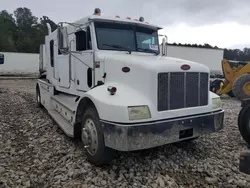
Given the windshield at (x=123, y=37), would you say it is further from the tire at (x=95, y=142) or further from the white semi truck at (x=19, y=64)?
the white semi truck at (x=19, y=64)

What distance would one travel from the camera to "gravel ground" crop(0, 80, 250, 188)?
140 inches

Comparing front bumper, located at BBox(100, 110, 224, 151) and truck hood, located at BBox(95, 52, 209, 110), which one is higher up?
truck hood, located at BBox(95, 52, 209, 110)

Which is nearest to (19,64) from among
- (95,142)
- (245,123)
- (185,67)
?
(95,142)

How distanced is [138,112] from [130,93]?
39 cm

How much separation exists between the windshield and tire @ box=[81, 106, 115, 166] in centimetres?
138

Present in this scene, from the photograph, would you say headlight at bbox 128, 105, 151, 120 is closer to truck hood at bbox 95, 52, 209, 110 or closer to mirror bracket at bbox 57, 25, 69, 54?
truck hood at bbox 95, 52, 209, 110

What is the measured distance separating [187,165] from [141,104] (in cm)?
141

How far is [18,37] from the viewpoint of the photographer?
45.5m

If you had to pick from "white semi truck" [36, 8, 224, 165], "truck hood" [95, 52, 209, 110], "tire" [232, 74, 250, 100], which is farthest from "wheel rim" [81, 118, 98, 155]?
"tire" [232, 74, 250, 100]

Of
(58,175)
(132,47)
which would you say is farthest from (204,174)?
(132,47)

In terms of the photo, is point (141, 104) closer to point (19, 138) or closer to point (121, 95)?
point (121, 95)

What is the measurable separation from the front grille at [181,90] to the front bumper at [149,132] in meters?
0.23

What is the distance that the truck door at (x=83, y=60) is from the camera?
4.79 m

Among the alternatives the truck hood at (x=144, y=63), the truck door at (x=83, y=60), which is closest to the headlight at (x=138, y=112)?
the truck hood at (x=144, y=63)
